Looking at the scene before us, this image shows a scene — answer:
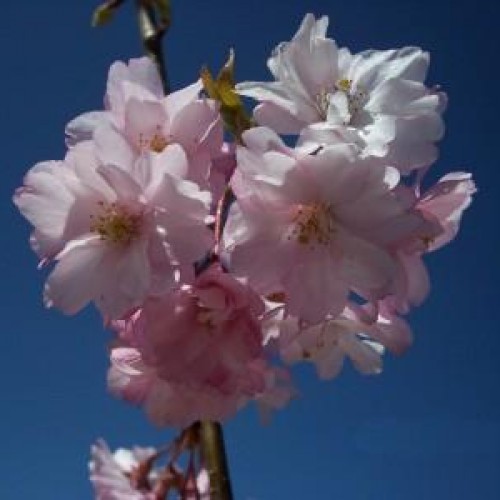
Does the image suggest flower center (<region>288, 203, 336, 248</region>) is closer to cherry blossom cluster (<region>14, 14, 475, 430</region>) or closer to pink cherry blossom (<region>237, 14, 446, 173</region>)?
cherry blossom cluster (<region>14, 14, 475, 430</region>)

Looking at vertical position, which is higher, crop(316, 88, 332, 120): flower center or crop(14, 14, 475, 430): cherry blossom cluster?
crop(316, 88, 332, 120): flower center

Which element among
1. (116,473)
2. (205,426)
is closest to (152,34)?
(205,426)

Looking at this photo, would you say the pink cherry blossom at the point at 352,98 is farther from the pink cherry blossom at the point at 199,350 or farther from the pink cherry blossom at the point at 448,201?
the pink cherry blossom at the point at 199,350

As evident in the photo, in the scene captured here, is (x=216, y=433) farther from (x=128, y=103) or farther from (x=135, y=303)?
(x=128, y=103)

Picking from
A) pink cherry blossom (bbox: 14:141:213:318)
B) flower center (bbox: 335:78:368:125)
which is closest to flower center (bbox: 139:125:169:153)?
pink cherry blossom (bbox: 14:141:213:318)

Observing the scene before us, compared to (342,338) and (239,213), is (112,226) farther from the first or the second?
(342,338)

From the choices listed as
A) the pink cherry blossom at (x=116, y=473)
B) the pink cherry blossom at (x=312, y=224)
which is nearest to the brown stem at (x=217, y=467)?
the pink cherry blossom at (x=312, y=224)

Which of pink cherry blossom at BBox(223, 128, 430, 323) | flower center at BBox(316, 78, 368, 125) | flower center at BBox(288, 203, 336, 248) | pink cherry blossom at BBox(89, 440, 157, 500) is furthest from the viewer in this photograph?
pink cherry blossom at BBox(89, 440, 157, 500)
